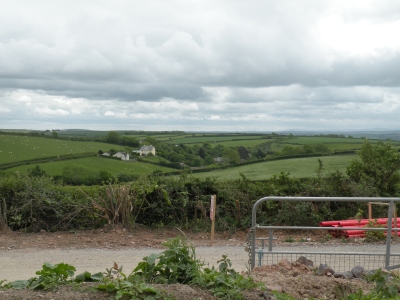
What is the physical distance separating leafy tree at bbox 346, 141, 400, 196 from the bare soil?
14.7 ft

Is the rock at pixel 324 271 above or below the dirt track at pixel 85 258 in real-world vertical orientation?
above

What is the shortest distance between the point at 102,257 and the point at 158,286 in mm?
5876

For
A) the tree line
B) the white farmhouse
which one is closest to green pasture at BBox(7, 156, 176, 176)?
the white farmhouse

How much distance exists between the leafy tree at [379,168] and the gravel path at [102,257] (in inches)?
206

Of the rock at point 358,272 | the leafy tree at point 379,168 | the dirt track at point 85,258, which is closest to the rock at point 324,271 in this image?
the rock at point 358,272

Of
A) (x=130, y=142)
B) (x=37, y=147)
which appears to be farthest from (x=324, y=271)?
(x=130, y=142)

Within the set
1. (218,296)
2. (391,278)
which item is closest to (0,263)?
(218,296)

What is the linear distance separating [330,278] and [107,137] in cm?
3519

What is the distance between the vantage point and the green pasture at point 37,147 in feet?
106

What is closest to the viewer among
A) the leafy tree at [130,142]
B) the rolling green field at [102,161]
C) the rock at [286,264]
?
the rock at [286,264]

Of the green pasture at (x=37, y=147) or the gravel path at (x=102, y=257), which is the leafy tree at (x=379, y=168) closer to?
the gravel path at (x=102, y=257)

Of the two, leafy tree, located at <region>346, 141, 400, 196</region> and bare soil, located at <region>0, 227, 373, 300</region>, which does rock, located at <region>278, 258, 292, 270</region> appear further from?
leafy tree, located at <region>346, 141, 400, 196</region>

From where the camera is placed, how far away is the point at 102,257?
11828 millimetres

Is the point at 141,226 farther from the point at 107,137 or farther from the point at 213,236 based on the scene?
the point at 107,137
